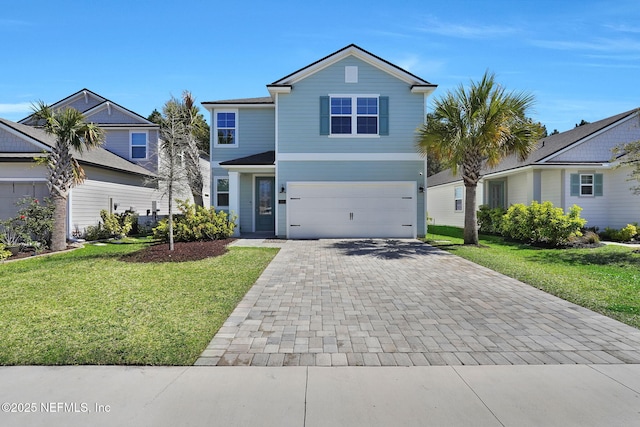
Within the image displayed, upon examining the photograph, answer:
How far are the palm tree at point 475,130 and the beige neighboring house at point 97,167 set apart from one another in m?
9.57

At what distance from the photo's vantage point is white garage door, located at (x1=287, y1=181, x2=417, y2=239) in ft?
47.7

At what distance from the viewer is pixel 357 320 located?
491 cm

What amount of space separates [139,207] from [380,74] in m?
14.3

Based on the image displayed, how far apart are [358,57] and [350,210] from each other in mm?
6472

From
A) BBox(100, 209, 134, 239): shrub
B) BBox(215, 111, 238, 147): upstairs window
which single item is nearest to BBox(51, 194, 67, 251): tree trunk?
BBox(100, 209, 134, 239): shrub

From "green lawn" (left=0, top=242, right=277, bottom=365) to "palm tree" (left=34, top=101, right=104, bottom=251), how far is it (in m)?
2.24

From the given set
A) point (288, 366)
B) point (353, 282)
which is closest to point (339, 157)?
point (353, 282)

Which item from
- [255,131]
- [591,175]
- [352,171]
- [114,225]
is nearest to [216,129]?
[255,131]

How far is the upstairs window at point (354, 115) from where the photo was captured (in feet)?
47.0

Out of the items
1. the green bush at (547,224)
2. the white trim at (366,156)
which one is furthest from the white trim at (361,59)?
the green bush at (547,224)

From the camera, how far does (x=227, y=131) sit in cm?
1673

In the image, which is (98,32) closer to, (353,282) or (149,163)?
(149,163)

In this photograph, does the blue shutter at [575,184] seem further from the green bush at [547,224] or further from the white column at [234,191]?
the white column at [234,191]

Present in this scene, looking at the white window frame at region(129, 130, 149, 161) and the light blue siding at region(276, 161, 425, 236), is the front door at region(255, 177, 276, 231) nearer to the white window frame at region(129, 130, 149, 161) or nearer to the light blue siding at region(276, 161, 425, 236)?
the light blue siding at region(276, 161, 425, 236)
